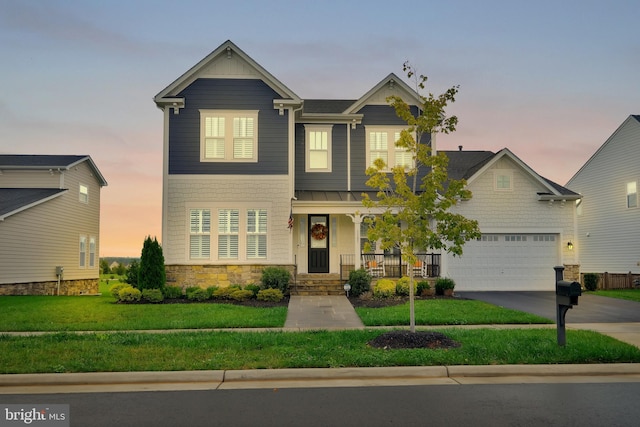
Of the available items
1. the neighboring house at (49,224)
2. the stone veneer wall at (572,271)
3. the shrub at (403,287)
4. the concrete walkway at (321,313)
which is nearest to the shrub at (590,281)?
the stone veneer wall at (572,271)

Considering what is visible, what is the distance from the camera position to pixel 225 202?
69.4ft

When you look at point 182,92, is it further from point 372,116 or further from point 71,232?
point 71,232

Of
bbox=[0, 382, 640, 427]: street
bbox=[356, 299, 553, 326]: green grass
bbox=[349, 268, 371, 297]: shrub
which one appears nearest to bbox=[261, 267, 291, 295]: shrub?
bbox=[349, 268, 371, 297]: shrub

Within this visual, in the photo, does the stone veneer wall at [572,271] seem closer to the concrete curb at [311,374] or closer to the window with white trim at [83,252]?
the concrete curb at [311,374]

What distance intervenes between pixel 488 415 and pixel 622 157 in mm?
26587

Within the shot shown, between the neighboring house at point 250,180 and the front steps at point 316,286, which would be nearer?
the front steps at point 316,286

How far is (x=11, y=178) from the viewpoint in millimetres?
27188

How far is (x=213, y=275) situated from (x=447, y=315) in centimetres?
960

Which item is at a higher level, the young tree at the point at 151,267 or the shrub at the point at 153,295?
the young tree at the point at 151,267

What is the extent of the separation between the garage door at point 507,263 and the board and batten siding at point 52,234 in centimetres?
1808

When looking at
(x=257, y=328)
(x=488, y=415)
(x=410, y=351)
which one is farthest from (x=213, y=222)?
(x=488, y=415)

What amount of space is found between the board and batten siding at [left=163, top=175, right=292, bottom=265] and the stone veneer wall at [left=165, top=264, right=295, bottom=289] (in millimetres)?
227

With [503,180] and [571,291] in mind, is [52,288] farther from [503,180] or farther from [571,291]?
[571,291]

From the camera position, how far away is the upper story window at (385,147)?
23.2 metres
